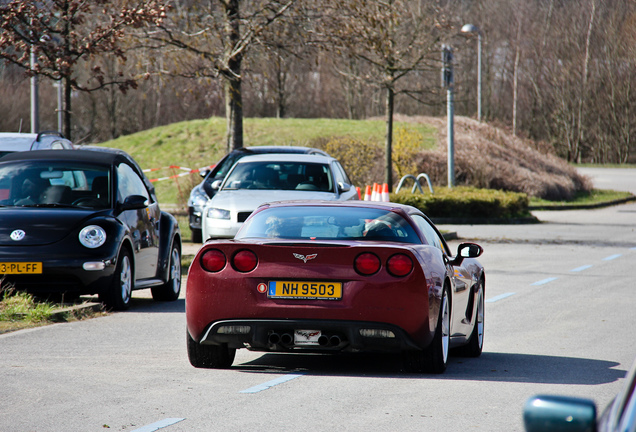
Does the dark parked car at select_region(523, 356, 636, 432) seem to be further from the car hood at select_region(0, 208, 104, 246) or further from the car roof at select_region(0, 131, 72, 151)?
the car roof at select_region(0, 131, 72, 151)

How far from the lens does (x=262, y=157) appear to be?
1714 cm

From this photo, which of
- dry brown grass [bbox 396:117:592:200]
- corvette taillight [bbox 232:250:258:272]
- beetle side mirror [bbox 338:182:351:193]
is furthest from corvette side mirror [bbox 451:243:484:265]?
dry brown grass [bbox 396:117:592:200]

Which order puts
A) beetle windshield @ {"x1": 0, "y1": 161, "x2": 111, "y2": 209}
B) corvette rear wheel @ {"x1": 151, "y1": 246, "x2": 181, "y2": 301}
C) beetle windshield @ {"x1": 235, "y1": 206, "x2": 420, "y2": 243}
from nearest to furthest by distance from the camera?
beetle windshield @ {"x1": 235, "y1": 206, "x2": 420, "y2": 243}, beetle windshield @ {"x1": 0, "y1": 161, "x2": 111, "y2": 209}, corvette rear wheel @ {"x1": 151, "y1": 246, "x2": 181, "y2": 301}

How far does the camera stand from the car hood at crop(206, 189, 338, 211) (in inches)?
607

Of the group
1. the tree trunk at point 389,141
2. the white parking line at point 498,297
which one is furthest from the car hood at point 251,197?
the tree trunk at point 389,141

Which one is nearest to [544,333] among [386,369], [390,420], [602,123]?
[386,369]

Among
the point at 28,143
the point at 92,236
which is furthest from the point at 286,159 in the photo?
the point at 92,236

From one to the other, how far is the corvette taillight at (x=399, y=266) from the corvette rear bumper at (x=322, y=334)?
0.37 metres

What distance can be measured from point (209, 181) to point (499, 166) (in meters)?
20.0

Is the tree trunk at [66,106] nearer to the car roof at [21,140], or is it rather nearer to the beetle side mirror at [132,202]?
the car roof at [21,140]

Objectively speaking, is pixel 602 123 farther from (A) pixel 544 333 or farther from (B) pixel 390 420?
(B) pixel 390 420

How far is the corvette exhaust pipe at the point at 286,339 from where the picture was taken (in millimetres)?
7180

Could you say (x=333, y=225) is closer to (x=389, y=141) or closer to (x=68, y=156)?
(x=68, y=156)

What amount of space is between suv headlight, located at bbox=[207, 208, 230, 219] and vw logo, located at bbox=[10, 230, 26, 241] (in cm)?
528
